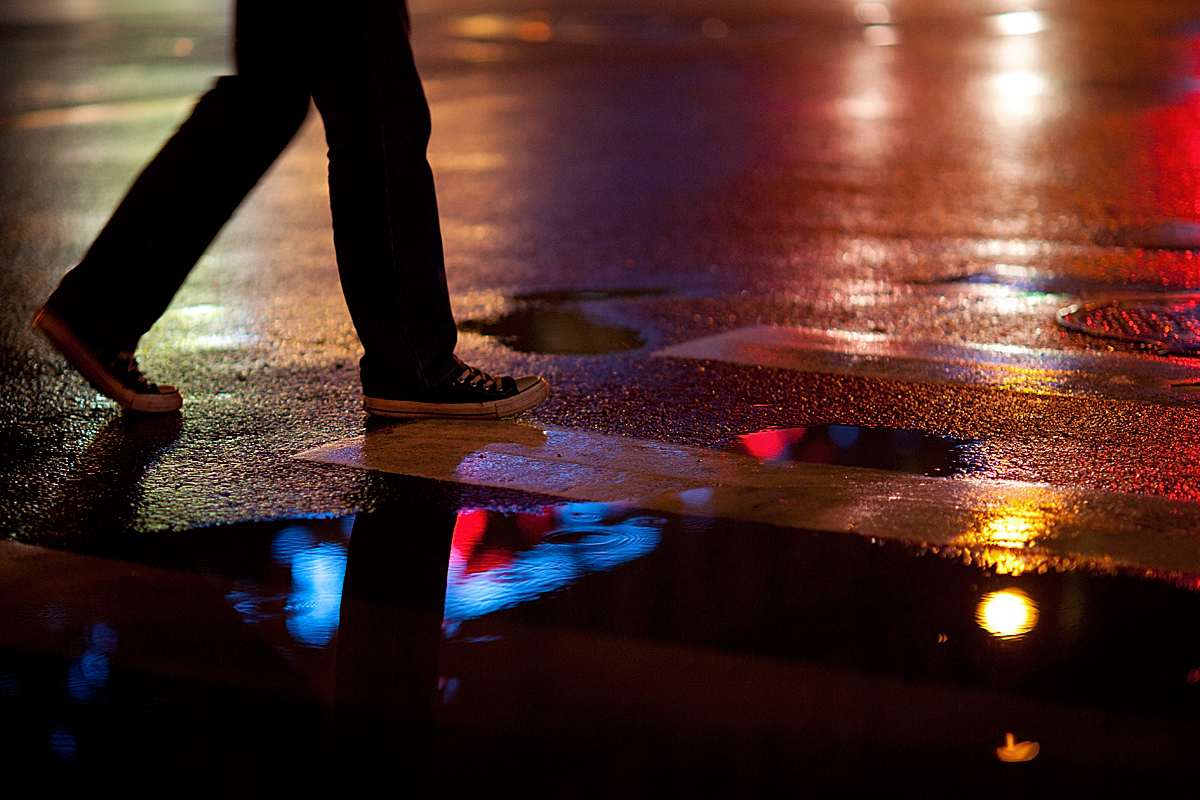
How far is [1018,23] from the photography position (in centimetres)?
2414

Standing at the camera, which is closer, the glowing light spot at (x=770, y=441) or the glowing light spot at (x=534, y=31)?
the glowing light spot at (x=770, y=441)

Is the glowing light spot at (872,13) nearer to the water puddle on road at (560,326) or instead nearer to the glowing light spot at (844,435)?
the water puddle on road at (560,326)

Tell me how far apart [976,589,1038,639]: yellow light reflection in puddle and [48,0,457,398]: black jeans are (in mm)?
1769

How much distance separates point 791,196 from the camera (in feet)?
26.2

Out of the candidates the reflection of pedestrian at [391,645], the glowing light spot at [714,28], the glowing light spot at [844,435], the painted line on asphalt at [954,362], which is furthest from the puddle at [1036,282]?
the glowing light spot at [714,28]

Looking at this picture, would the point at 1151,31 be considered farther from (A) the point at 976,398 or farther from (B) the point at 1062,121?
(A) the point at 976,398

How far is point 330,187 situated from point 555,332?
1.36 m

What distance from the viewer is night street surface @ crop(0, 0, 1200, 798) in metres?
2.17

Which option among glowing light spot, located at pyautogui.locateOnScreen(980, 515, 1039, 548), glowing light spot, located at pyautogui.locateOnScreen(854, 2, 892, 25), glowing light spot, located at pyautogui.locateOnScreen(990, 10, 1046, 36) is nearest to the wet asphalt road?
glowing light spot, located at pyautogui.locateOnScreen(980, 515, 1039, 548)

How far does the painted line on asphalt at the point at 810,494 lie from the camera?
2.84m

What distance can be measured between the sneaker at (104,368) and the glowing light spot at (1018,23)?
64.5ft

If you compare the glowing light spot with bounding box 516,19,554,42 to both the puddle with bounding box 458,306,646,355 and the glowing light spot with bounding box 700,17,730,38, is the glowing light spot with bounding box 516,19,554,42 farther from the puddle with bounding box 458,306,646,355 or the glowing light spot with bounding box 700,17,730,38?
the puddle with bounding box 458,306,646,355

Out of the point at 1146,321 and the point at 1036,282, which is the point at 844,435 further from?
the point at 1036,282

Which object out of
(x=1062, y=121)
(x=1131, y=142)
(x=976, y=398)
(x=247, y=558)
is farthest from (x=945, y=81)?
(x=247, y=558)
